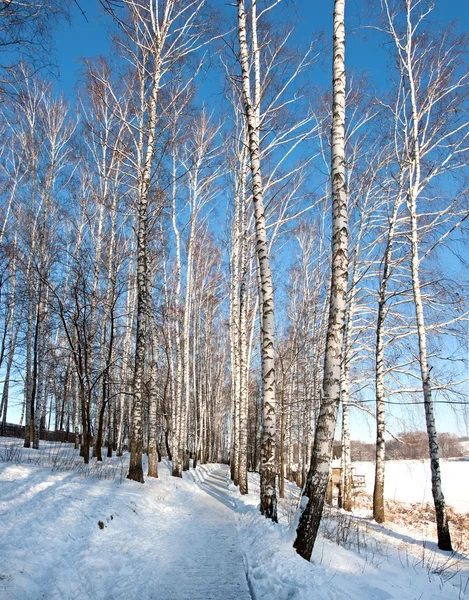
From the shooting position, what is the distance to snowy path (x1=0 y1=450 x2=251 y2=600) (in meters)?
3.50

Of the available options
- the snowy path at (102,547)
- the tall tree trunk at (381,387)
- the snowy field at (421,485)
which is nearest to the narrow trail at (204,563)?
the snowy path at (102,547)

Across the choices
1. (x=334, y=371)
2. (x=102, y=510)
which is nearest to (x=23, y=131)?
(x=102, y=510)

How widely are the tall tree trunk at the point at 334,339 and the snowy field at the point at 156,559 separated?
399mm

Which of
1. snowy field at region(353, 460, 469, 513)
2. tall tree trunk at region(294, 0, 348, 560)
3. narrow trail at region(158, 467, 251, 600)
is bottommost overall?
snowy field at region(353, 460, 469, 513)

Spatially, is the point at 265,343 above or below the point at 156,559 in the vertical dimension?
above

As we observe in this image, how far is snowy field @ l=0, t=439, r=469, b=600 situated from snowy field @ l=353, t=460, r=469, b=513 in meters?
11.4

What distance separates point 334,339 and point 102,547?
3.86m

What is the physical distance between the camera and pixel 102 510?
5695 mm

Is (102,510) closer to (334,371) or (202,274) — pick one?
(334,371)

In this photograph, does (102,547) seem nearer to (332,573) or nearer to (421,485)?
(332,573)

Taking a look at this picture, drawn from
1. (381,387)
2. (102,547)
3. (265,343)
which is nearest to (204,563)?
(102,547)

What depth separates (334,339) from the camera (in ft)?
16.1

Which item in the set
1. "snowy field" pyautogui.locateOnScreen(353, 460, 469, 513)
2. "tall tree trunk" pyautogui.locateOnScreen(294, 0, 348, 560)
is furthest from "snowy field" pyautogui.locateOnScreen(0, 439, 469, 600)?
"snowy field" pyautogui.locateOnScreen(353, 460, 469, 513)

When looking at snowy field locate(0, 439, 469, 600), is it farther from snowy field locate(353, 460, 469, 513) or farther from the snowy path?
snowy field locate(353, 460, 469, 513)
